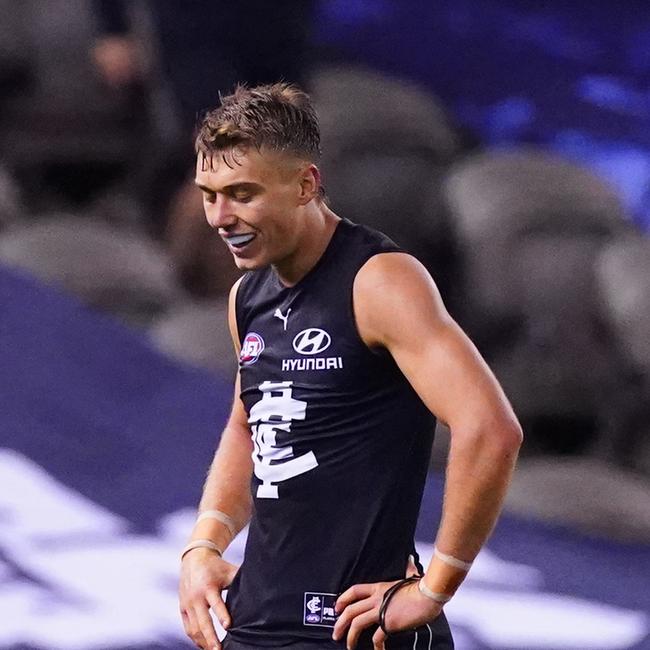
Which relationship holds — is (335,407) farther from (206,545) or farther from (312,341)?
(206,545)

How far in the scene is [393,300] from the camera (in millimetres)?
1567

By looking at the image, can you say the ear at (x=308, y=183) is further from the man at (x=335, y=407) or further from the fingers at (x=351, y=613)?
the fingers at (x=351, y=613)

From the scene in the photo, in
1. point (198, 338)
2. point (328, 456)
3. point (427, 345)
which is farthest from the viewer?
→ point (198, 338)

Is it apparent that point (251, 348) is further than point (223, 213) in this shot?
Yes

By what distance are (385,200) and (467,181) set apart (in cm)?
28

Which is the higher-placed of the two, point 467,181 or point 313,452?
point 467,181

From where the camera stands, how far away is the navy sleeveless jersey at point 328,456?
1637mm

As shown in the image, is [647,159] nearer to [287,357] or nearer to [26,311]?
[26,311]

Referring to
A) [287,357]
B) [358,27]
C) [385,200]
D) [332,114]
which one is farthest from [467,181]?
[287,357]

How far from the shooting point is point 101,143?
17.8 ft

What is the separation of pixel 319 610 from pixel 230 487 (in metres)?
0.26

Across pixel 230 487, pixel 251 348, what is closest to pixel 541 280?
pixel 230 487

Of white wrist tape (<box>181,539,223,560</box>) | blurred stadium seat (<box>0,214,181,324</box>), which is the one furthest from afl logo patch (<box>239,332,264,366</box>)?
blurred stadium seat (<box>0,214,181,324</box>)

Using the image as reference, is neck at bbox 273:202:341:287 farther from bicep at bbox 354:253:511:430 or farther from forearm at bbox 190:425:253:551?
forearm at bbox 190:425:253:551
